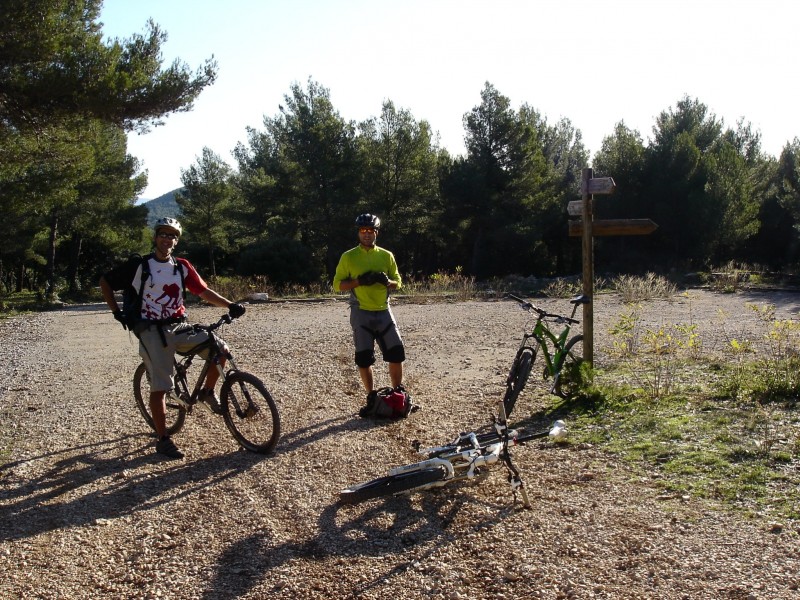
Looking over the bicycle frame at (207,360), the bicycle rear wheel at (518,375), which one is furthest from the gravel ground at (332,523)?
the bicycle frame at (207,360)

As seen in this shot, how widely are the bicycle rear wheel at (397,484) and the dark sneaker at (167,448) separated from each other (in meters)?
1.86

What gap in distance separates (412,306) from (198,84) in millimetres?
8589

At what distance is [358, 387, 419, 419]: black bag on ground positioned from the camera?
654 centimetres

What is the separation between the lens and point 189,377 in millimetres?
9023

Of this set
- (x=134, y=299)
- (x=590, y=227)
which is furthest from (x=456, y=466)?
(x=590, y=227)

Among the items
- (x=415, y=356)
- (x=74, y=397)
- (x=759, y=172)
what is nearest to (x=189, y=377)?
(x=74, y=397)

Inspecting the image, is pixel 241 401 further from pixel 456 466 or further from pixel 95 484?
pixel 456 466

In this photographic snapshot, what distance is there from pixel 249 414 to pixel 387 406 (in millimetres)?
1413

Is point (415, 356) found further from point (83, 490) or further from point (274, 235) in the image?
point (274, 235)

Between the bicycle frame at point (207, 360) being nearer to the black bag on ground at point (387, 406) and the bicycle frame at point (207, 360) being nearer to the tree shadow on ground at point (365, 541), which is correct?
the black bag on ground at point (387, 406)

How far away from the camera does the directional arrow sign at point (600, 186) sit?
7.00 m

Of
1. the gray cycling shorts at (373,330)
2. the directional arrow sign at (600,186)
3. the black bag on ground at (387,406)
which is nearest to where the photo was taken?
the black bag on ground at (387,406)

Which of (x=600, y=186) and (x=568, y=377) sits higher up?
(x=600, y=186)

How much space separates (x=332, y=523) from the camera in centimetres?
426
